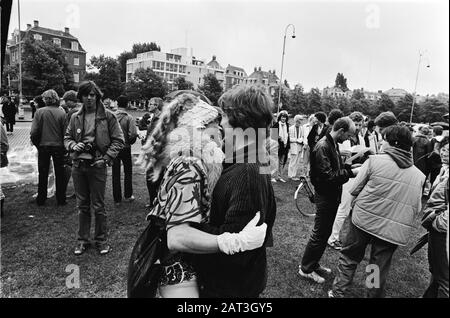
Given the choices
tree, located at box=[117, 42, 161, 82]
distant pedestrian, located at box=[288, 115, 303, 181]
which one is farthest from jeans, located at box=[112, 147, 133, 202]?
tree, located at box=[117, 42, 161, 82]

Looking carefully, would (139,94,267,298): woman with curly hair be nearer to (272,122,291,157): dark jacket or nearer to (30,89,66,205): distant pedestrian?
(30,89,66,205): distant pedestrian

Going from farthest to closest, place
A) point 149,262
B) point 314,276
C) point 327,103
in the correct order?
point 327,103 → point 314,276 → point 149,262

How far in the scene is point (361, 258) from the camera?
3076mm

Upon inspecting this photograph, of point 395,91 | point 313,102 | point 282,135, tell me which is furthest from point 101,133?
point 395,91

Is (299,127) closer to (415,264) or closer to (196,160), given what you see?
(415,264)

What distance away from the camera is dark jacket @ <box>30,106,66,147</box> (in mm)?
5441

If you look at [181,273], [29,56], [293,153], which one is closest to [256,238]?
[181,273]

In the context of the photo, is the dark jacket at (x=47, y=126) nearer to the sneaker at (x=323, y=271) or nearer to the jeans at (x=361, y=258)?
the sneaker at (x=323, y=271)

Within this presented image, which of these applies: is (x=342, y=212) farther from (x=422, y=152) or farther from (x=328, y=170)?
(x=422, y=152)

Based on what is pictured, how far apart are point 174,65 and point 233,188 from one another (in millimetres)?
90398

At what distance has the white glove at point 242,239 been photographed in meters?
1.46

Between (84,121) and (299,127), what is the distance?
23.3ft

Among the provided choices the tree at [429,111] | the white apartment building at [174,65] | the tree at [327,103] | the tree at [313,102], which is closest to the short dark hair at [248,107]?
the tree at [313,102]

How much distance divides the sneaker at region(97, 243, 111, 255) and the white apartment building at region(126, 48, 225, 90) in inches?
2887
